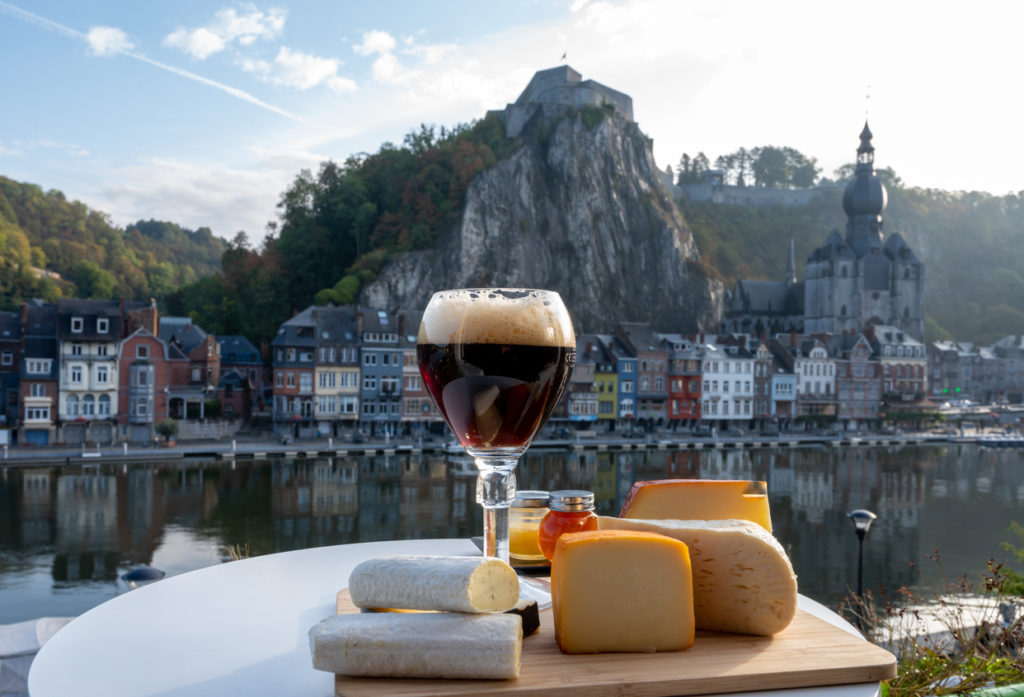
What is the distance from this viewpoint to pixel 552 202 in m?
83.4

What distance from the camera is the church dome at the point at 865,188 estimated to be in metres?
88.6

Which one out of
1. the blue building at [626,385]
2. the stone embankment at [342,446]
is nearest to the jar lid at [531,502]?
the stone embankment at [342,446]

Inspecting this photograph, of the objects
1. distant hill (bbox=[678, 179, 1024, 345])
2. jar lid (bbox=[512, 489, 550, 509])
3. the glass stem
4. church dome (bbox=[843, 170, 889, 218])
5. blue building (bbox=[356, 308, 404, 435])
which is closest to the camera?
the glass stem

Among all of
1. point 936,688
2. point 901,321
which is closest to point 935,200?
point 901,321

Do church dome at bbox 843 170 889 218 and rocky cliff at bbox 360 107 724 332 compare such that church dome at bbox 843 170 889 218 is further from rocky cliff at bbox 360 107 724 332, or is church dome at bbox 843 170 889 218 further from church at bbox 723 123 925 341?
rocky cliff at bbox 360 107 724 332

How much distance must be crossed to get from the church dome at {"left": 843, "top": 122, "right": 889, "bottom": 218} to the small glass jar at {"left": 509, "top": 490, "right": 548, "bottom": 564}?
311ft

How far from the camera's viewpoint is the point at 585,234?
82500mm

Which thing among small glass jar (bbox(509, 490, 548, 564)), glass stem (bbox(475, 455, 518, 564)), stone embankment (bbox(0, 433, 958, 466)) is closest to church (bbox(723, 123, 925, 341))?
stone embankment (bbox(0, 433, 958, 466))

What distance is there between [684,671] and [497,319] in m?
0.89

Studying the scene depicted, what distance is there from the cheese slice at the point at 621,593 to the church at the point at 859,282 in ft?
298

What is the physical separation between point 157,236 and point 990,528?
279 ft

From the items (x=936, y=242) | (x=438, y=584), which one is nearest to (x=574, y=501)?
(x=438, y=584)

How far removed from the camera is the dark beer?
2055 mm

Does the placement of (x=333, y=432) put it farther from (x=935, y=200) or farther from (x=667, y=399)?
(x=935, y=200)
